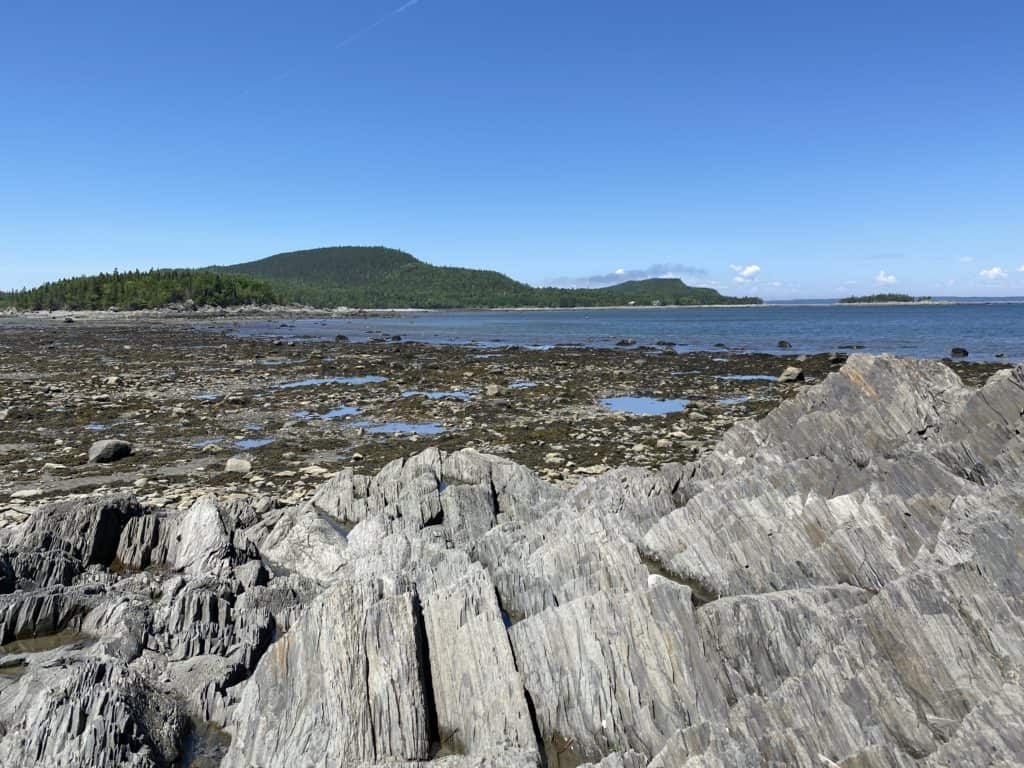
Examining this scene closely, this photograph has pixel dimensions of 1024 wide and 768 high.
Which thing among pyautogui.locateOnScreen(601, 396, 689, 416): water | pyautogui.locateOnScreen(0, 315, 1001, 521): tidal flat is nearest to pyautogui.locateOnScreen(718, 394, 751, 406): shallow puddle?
pyautogui.locateOnScreen(0, 315, 1001, 521): tidal flat

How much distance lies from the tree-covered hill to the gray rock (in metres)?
153

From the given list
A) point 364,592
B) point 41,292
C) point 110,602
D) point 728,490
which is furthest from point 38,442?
point 41,292

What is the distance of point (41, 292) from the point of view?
158500 millimetres

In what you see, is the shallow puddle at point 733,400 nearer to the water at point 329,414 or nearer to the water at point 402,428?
the water at point 402,428

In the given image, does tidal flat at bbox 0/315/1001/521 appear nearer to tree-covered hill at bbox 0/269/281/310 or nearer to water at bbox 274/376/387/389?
water at bbox 274/376/387/389

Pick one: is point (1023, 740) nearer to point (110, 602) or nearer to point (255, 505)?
point (110, 602)

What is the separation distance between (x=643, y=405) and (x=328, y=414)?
12.3 metres

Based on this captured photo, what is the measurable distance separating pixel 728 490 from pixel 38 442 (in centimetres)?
1935

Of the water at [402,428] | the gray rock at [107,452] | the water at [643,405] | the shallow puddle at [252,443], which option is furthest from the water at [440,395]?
the gray rock at [107,452]

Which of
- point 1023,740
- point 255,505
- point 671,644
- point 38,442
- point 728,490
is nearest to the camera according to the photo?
point 1023,740

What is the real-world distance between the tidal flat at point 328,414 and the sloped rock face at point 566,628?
5.27 m

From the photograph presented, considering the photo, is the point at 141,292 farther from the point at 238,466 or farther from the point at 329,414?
the point at 238,466

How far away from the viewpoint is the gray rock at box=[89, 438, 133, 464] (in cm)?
1656

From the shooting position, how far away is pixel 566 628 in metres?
5.80
